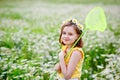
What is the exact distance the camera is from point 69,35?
3322 millimetres

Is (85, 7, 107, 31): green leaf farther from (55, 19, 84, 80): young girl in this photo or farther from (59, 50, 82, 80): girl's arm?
(59, 50, 82, 80): girl's arm

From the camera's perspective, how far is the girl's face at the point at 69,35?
130 inches

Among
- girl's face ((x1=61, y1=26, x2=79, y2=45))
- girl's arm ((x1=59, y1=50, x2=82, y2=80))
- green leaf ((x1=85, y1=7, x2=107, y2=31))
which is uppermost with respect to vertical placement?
green leaf ((x1=85, y1=7, x2=107, y2=31))

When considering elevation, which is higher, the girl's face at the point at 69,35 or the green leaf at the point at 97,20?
the green leaf at the point at 97,20

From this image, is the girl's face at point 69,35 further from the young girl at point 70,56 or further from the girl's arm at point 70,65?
the girl's arm at point 70,65

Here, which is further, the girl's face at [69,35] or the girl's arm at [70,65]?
the girl's face at [69,35]

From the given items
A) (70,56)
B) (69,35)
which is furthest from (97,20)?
(70,56)

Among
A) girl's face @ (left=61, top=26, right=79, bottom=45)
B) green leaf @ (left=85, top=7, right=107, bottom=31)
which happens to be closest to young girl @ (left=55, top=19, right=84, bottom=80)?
girl's face @ (left=61, top=26, right=79, bottom=45)

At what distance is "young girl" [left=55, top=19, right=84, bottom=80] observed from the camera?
10.5 ft

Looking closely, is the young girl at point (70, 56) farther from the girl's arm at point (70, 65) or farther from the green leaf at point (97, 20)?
the green leaf at point (97, 20)

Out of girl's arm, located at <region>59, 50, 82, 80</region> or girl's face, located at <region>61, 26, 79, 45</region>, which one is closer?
girl's arm, located at <region>59, 50, 82, 80</region>

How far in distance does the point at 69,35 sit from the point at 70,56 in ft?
0.67

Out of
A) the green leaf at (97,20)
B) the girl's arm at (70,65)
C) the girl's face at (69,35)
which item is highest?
the green leaf at (97,20)

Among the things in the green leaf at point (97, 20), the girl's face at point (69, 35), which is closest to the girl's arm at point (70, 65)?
the girl's face at point (69, 35)
